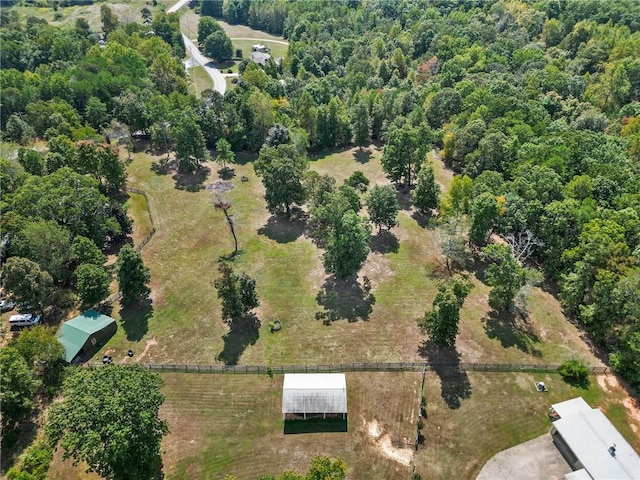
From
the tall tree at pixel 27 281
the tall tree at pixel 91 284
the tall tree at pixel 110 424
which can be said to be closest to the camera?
the tall tree at pixel 110 424

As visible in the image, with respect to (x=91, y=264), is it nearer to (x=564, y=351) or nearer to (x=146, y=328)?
(x=146, y=328)

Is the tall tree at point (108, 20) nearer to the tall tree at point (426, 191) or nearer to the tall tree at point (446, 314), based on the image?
the tall tree at point (426, 191)

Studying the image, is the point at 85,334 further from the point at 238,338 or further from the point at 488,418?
the point at 488,418

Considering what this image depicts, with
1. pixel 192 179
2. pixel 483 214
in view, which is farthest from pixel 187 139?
pixel 483 214

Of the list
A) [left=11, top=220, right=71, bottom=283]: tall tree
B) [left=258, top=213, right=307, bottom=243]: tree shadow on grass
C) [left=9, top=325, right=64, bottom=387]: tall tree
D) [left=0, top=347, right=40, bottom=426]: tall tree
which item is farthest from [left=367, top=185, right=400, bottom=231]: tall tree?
[left=0, top=347, right=40, bottom=426]: tall tree

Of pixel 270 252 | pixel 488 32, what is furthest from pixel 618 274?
pixel 488 32

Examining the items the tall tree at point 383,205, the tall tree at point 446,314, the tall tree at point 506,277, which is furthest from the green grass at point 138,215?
the tall tree at point 506,277
